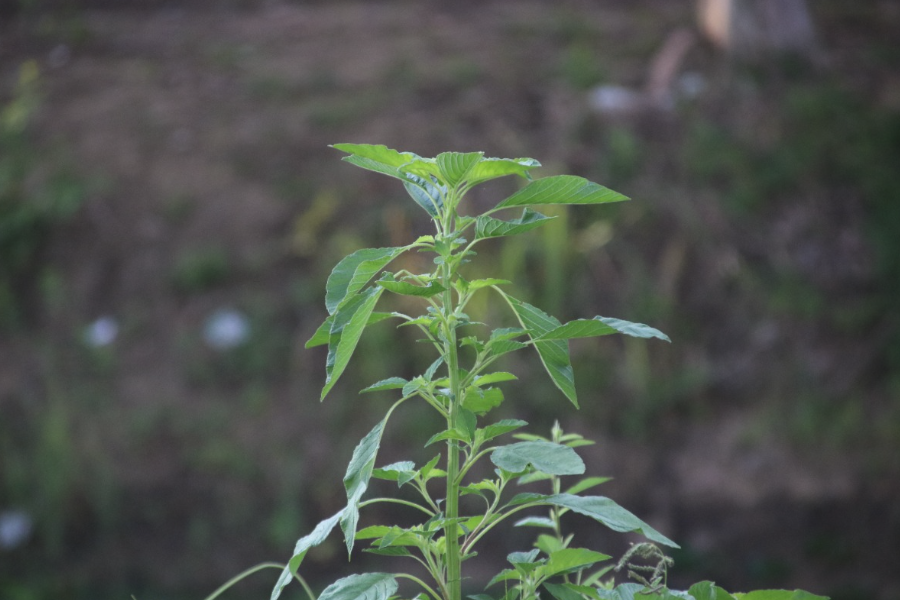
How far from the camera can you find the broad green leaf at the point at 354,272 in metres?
0.93

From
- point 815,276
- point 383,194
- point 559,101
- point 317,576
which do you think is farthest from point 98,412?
point 815,276

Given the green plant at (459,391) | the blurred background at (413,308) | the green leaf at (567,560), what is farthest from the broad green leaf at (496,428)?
the blurred background at (413,308)

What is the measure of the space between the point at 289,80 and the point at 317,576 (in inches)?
114

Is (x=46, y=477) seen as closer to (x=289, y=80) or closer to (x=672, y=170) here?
(x=289, y=80)

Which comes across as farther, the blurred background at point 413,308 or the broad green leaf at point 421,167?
the blurred background at point 413,308

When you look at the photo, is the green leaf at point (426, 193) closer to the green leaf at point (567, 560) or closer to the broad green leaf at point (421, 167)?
the broad green leaf at point (421, 167)

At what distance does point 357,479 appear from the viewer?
0.91 m

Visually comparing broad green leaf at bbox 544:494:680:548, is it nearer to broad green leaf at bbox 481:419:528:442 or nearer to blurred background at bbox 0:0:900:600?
broad green leaf at bbox 481:419:528:442

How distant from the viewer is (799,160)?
4629 mm

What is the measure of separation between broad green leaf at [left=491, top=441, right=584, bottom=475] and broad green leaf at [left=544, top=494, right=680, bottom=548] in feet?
0.15

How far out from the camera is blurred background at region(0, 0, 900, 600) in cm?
364

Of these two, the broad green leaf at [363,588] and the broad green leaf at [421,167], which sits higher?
the broad green leaf at [421,167]

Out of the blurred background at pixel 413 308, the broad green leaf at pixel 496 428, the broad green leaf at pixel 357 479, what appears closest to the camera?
the broad green leaf at pixel 357 479

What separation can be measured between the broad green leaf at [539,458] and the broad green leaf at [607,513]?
47 mm
